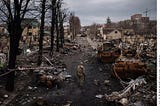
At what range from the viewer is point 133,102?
24.3ft

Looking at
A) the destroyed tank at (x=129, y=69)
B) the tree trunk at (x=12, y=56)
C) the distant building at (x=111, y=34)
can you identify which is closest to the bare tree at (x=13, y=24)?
the tree trunk at (x=12, y=56)

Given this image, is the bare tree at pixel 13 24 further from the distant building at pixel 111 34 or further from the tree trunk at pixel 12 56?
the distant building at pixel 111 34

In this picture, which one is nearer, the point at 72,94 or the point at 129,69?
the point at 72,94

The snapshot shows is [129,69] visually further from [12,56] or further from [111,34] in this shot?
[111,34]

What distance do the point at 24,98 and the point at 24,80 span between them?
2.51 m

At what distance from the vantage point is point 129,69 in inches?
453

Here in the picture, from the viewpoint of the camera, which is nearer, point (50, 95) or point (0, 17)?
point (50, 95)

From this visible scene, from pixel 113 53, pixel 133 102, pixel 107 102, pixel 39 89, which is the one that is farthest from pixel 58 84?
pixel 113 53

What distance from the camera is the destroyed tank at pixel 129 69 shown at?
11.2 metres

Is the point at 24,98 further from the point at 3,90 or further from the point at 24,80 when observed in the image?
the point at 24,80

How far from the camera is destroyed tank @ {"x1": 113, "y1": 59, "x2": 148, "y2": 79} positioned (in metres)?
11.2

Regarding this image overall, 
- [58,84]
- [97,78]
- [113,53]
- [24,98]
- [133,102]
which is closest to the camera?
[133,102]

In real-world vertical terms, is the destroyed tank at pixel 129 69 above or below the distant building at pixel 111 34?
below

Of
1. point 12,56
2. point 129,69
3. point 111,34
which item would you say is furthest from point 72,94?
point 111,34
